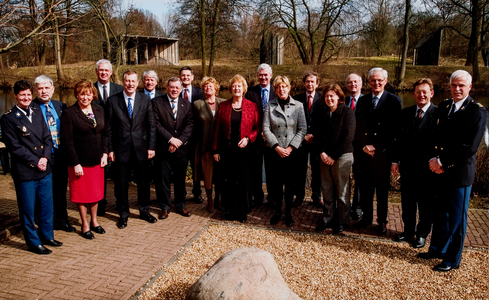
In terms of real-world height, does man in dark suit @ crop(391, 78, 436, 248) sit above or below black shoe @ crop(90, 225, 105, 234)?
above

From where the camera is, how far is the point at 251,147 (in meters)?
6.03

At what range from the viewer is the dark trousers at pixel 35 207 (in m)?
4.87

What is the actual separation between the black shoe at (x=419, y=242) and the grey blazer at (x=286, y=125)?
2049 mm

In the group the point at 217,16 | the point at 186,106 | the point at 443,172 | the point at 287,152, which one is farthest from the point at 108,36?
the point at 443,172

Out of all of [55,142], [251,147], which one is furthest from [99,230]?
[251,147]

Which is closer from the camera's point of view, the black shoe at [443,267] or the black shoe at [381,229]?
the black shoe at [443,267]

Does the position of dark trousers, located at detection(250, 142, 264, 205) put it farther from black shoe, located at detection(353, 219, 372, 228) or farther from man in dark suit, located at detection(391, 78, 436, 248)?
man in dark suit, located at detection(391, 78, 436, 248)

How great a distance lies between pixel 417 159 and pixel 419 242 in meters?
1.14

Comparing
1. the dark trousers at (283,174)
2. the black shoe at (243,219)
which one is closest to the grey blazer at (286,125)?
the dark trousers at (283,174)

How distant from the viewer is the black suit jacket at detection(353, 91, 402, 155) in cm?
535

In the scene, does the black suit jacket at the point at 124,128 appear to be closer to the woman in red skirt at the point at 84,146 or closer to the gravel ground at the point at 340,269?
the woman in red skirt at the point at 84,146

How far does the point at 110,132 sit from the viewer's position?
5.73 metres

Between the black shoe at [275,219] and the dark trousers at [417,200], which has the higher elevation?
the dark trousers at [417,200]

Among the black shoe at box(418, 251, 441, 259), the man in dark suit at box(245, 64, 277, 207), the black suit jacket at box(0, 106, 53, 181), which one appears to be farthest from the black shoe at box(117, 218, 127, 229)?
the black shoe at box(418, 251, 441, 259)
